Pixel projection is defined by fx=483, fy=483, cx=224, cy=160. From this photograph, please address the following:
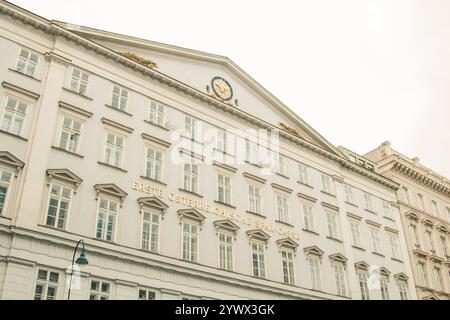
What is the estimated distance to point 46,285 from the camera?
72.1 ft

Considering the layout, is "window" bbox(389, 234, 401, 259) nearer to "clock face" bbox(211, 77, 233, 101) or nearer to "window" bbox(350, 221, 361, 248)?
"window" bbox(350, 221, 361, 248)

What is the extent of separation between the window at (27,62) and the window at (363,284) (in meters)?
27.1

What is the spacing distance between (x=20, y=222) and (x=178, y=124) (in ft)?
41.2

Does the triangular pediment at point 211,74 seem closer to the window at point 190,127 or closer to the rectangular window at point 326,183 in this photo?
the window at point 190,127

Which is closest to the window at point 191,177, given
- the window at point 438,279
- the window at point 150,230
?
the window at point 150,230

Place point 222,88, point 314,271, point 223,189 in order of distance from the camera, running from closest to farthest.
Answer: point 223,189, point 314,271, point 222,88

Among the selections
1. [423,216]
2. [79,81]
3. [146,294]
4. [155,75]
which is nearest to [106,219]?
[146,294]

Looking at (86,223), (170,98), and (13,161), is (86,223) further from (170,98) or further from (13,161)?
(170,98)

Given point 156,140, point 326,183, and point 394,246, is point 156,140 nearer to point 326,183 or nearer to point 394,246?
point 326,183

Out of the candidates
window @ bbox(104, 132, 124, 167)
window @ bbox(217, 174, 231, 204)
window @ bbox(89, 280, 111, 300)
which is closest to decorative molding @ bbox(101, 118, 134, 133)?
window @ bbox(104, 132, 124, 167)

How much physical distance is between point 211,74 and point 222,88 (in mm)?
1303

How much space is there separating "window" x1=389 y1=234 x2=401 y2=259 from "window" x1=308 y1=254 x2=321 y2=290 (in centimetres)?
1072

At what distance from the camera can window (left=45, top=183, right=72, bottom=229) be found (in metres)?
23.3
